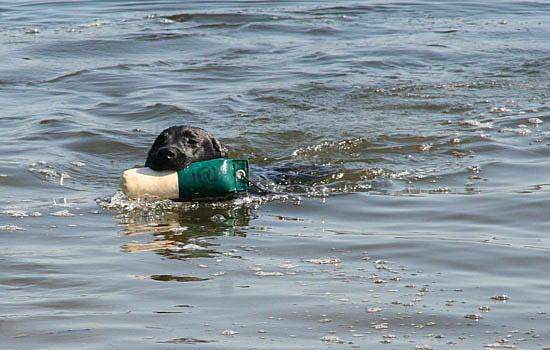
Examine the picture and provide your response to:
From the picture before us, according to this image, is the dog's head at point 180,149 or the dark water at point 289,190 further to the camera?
the dog's head at point 180,149

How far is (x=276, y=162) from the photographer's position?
28.3 feet

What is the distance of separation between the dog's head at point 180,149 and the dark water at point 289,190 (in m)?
0.33

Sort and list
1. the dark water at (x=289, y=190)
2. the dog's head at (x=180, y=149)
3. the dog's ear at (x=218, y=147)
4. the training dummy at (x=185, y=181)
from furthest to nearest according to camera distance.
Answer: the dog's ear at (x=218, y=147) → the dog's head at (x=180, y=149) → the training dummy at (x=185, y=181) → the dark water at (x=289, y=190)

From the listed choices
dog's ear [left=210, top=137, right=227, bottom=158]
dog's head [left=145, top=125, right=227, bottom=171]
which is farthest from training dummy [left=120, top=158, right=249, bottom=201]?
dog's ear [left=210, top=137, right=227, bottom=158]

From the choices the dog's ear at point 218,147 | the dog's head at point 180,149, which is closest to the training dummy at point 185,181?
the dog's head at point 180,149

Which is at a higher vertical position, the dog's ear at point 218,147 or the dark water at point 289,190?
the dog's ear at point 218,147

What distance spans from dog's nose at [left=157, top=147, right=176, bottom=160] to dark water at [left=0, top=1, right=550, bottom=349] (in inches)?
14.8

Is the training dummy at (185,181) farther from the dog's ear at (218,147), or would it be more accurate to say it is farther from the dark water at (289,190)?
the dog's ear at (218,147)

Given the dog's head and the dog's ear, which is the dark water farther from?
the dog's ear

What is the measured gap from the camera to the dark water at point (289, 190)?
3840 mm

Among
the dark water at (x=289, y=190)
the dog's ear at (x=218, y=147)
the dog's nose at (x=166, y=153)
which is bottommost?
A: the dark water at (x=289, y=190)

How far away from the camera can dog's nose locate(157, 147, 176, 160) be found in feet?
20.0

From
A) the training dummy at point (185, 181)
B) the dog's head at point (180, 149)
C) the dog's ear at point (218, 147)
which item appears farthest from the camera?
the dog's ear at point (218, 147)

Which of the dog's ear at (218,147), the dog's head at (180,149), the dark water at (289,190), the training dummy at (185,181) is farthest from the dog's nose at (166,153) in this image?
the dog's ear at (218,147)
